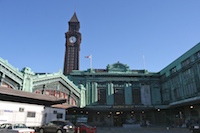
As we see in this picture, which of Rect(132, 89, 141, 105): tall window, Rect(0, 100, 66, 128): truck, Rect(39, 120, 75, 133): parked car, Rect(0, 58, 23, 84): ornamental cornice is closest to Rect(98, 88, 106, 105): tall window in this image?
Rect(132, 89, 141, 105): tall window

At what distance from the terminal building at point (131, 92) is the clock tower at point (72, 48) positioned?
97.5 ft

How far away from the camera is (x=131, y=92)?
191 feet

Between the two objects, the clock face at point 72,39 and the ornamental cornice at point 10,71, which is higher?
the clock face at point 72,39

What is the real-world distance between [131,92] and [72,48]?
4558 cm

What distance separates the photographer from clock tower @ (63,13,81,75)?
3486 inches

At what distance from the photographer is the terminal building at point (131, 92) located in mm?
43062

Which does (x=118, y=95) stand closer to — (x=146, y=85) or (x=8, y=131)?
(x=146, y=85)

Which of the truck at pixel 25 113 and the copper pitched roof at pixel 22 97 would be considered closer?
the truck at pixel 25 113

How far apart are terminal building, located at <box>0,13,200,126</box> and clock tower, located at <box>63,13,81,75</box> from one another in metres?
29.7

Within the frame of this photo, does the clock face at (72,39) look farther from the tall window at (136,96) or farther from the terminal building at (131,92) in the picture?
the tall window at (136,96)

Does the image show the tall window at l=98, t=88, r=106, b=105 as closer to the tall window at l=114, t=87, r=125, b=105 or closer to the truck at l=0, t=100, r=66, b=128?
the tall window at l=114, t=87, r=125, b=105

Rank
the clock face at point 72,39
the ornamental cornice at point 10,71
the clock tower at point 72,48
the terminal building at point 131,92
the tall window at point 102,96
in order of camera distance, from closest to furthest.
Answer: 1. the ornamental cornice at point 10,71
2. the terminal building at point 131,92
3. the tall window at point 102,96
4. the clock tower at point 72,48
5. the clock face at point 72,39

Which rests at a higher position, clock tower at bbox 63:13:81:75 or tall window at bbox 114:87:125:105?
clock tower at bbox 63:13:81:75

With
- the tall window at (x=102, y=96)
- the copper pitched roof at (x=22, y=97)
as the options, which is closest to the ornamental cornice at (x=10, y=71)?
the copper pitched roof at (x=22, y=97)
